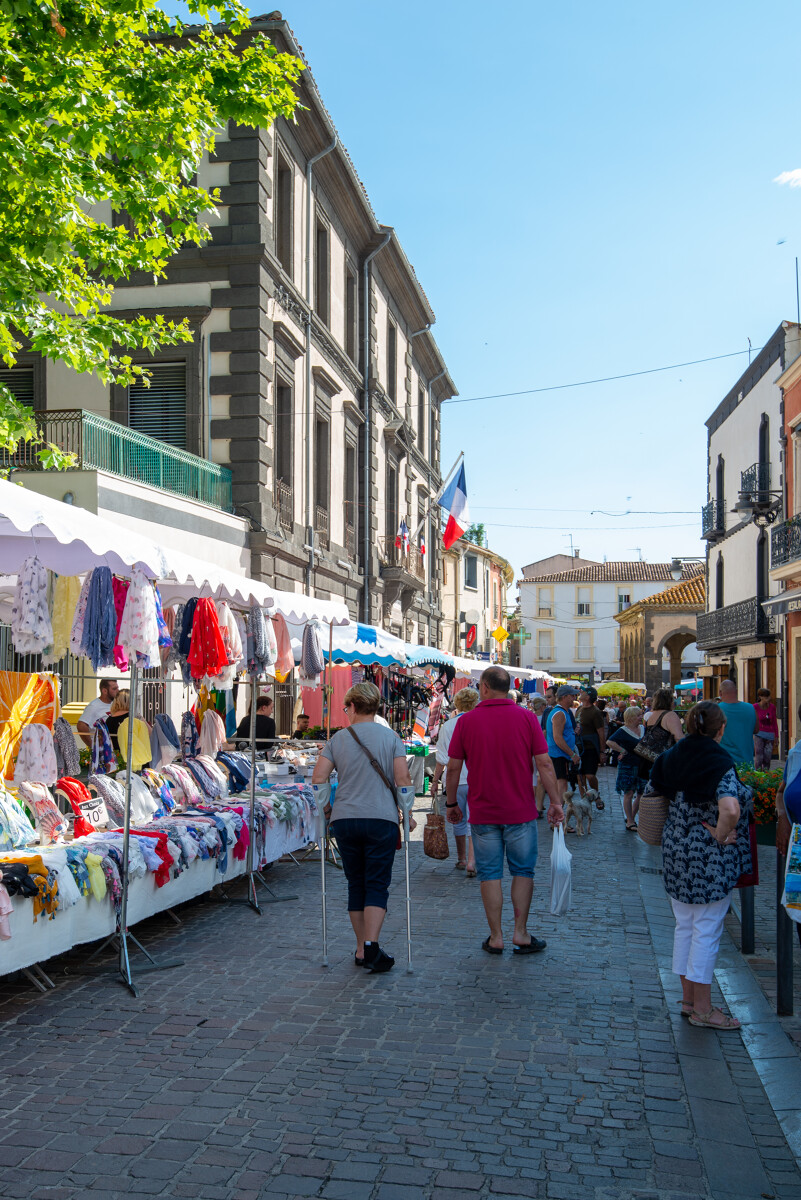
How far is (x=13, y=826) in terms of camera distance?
6320 millimetres

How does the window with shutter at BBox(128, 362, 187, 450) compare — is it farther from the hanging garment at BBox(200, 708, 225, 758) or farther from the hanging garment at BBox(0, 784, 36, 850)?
the hanging garment at BBox(0, 784, 36, 850)

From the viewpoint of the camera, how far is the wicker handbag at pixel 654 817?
573cm

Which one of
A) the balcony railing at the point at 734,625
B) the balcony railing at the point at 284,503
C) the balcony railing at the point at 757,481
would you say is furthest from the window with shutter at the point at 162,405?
the balcony railing at the point at 734,625

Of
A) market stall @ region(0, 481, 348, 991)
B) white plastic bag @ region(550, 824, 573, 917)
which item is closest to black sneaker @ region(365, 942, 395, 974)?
white plastic bag @ region(550, 824, 573, 917)

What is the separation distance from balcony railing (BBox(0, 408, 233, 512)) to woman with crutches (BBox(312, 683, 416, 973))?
8569 mm

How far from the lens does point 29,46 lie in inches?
347

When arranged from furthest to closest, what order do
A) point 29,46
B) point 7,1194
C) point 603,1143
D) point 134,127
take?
point 134,127
point 29,46
point 603,1143
point 7,1194

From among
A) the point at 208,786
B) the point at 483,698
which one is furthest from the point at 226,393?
the point at 483,698

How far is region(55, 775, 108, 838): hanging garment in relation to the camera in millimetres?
7273

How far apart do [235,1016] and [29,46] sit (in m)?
7.66

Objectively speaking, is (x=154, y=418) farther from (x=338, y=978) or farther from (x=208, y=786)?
(x=338, y=978)

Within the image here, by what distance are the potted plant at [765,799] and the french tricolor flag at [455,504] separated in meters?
17.7

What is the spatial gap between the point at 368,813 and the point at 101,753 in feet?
10.6

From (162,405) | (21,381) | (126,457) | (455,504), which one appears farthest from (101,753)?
(455,504)
